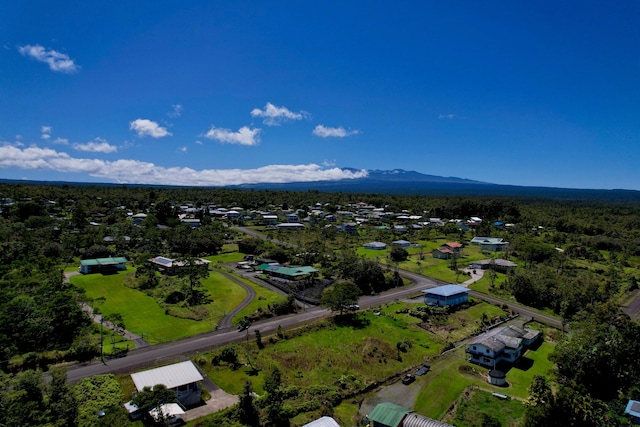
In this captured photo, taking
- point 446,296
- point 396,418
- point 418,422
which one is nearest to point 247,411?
point 396,418

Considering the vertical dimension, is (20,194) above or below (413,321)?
above

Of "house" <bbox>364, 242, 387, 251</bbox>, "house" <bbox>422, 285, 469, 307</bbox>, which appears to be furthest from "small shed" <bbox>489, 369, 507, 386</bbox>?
"house" <bbox>364, 242, 387, 251</bbox>

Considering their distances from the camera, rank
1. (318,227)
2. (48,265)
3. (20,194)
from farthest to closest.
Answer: (20,194)
(318,227)
(48,265)

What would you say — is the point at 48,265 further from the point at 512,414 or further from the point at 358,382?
the point at 512,414

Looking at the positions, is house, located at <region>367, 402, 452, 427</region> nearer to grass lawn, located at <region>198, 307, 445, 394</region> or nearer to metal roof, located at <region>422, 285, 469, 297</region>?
grass lawn, located at <region>198, 307, 445, 394</region>

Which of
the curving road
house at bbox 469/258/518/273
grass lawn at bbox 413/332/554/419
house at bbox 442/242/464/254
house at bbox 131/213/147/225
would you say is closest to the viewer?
grass lawn at bbox 413/332/554/419

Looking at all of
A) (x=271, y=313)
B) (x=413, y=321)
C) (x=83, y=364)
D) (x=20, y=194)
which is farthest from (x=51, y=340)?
(x=20, y=194)

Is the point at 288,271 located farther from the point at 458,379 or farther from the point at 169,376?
the point at 169,376

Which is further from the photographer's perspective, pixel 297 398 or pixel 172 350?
pixel 172 350
